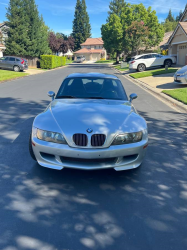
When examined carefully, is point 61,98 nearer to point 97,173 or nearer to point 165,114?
point 97,173

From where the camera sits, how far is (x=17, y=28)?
120ft

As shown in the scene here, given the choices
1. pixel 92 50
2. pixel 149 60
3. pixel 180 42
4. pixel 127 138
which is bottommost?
pixel 127 138

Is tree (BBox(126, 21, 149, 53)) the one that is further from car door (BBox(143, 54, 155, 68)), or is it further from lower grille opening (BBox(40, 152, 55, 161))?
lower grille opening (BBox(40, 152, 55, 161))

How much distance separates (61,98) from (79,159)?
197 cm

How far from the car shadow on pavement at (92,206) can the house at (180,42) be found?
2452cm

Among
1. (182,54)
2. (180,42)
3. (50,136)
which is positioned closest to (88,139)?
(50,136)

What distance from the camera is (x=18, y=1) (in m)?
Result: 36.5

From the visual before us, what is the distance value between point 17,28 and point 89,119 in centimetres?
3728

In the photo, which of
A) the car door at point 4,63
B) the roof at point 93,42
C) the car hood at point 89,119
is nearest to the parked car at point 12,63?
the car door at point 4,63

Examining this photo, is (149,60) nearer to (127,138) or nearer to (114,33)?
(114,33)

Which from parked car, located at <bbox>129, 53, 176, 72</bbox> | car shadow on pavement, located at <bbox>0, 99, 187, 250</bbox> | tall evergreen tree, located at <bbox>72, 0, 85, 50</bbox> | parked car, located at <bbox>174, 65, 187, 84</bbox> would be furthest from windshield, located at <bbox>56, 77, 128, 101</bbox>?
tall evergreen tree, located at <bbox>72, 0, 85, 50</bbox>

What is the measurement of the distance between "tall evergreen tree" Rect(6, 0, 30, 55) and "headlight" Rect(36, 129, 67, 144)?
3694cm

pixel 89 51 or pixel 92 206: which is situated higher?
pixel 89 51


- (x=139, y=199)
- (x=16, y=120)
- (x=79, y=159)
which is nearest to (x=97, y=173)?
(x=79, y=159)
